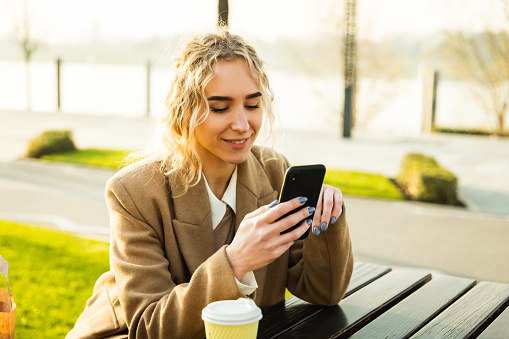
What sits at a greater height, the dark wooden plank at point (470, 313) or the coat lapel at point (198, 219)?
the coat lapel at point (198, 219)

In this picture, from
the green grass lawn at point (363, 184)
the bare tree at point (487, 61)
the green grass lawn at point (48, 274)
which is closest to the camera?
the green grass lawn at point (48, 274)

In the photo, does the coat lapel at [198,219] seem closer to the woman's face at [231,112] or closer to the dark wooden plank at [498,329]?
the woman's face at [231,112]

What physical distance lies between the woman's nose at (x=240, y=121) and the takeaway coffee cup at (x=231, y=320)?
74 cm

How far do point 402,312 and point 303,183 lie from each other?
745 millimetres

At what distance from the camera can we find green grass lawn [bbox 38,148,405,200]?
28.9ft

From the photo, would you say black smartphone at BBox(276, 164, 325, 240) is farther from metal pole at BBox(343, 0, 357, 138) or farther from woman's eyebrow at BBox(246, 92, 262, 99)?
metal pole at BBox(343, 0, 357, 138)

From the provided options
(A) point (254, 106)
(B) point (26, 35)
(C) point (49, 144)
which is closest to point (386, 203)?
(C) point (49, 144)

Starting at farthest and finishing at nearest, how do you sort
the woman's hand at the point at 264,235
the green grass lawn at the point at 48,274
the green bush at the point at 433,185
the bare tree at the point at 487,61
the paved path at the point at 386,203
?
the bare tree at the point at 487,61 < the green bush at the point at 433,185 < the paved path at the point at 386,203 < the green grass lawn at the point at 48,274 < the woman's hand at the point at 264,235

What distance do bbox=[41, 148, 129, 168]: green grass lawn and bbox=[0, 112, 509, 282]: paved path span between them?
24cm

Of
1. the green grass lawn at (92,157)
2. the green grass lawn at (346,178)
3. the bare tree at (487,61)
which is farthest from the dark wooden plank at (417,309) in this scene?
the bare tree at (487,61)

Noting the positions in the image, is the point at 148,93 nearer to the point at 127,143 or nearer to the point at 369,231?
the point at 127,143

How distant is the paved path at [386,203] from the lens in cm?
632

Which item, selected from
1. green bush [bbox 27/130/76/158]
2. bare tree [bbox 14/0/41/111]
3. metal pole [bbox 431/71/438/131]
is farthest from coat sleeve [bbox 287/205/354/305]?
bare tree [bbox 14/0/41/111]

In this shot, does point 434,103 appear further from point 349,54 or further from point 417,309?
point 417,309
